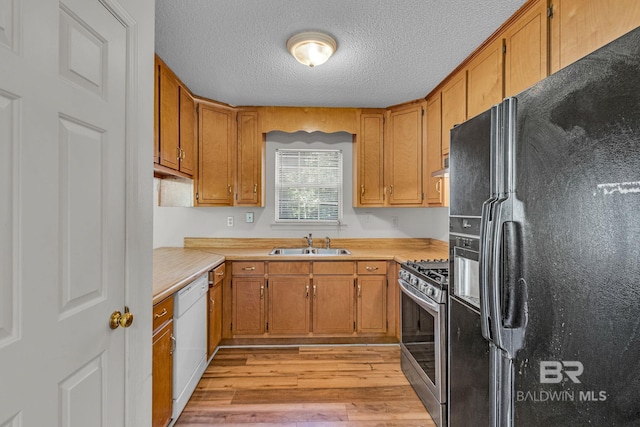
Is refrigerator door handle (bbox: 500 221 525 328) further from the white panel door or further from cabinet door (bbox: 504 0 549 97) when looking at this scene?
the white panel door

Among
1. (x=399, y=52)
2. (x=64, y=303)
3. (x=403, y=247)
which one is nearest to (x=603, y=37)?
(x=399, y=52)

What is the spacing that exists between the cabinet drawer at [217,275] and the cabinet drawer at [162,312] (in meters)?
0.76

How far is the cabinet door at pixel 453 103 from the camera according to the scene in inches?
92.7

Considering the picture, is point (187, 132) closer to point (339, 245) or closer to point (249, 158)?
point (249, 158)

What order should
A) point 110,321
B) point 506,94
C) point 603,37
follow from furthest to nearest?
point 506,94 < point 603,37 < point 110,321

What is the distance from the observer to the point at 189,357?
6.82 feet

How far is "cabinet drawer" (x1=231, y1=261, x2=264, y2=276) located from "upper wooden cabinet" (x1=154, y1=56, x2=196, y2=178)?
3.19ft

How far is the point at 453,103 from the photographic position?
2.53 metres

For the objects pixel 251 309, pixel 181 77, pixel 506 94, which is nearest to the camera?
pixel 506 94

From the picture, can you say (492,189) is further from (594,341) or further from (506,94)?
(506,94)

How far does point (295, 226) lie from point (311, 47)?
2.01m

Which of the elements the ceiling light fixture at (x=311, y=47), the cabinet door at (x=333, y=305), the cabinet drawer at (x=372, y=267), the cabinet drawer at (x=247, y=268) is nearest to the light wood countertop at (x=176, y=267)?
the cabinet drawer at (x=247, y=268)

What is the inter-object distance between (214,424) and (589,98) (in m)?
2.33

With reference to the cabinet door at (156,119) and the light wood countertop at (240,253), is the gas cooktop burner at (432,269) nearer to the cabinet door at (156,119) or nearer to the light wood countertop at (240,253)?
the light wood countertop at (240,253)
